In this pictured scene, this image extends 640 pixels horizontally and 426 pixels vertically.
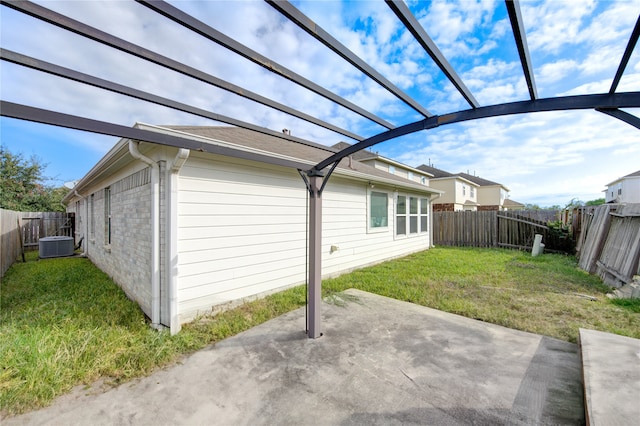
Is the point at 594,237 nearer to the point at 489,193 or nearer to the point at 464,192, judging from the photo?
the point at 464,192

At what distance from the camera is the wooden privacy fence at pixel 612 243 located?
5152 millimetres

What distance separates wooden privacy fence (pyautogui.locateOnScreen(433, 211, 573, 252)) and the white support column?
10.8 meters

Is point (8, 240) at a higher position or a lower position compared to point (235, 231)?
lower

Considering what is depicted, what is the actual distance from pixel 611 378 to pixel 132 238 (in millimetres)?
6074

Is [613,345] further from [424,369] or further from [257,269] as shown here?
[257,269]

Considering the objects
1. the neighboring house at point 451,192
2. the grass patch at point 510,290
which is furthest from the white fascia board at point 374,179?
the neighboring house at point 451,192

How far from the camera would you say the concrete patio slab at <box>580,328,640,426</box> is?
174 centimetres

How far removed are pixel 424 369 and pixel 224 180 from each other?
364 cm

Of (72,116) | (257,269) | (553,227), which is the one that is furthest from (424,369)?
(553,227)

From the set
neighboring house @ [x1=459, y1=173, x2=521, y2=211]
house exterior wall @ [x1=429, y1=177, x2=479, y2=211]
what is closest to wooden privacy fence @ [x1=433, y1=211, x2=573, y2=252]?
house exterior wall @ [x1=429, y1=177, x2=479, y2=211]

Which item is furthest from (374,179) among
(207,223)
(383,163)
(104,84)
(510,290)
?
(383,163)

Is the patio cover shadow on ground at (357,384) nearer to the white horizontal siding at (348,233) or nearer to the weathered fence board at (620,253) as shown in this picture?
the white horizontal siding at (348,233)

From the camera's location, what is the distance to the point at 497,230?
1130 centimetres

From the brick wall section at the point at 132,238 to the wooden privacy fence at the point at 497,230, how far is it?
11.9 metres
